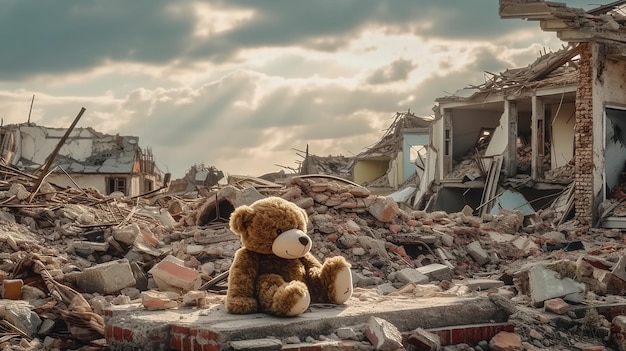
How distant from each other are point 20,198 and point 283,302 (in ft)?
26.4

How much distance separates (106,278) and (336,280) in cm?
363

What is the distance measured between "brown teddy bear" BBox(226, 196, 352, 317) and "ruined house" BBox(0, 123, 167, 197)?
3073 centimetres

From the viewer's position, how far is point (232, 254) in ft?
37.5

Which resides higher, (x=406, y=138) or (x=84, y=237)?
(x=406, y=138)

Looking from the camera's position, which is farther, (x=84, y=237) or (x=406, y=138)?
(x=406, y=138)

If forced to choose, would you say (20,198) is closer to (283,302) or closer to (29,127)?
(283,302)

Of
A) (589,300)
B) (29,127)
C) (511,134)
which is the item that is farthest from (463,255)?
(29,127)

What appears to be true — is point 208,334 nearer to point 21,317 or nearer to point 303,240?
point 303,240

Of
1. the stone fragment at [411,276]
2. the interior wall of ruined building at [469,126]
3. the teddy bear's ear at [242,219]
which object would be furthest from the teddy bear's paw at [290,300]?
the interior wall of ruined building at [469,126]

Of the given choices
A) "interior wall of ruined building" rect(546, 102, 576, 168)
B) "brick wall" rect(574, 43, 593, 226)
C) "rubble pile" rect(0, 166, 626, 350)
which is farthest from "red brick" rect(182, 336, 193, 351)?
"interior wall of ruined building" rect(546, 102, 576, 168)

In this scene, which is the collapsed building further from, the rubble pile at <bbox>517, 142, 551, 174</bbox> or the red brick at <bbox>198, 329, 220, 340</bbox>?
the red brick at <bbox>198, 329, 220, 340</bbox>

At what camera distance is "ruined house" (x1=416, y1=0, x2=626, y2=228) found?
17.8 metres

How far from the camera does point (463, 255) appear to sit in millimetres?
13602

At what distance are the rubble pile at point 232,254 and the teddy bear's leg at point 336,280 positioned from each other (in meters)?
0.67
